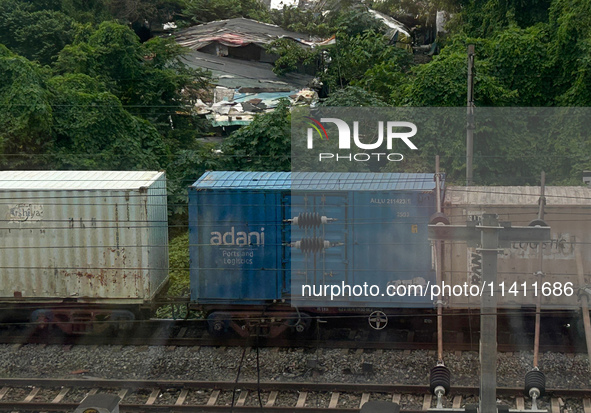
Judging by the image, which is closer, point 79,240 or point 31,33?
point 79,240

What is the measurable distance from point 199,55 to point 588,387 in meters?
18.3

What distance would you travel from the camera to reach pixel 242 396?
895 cm

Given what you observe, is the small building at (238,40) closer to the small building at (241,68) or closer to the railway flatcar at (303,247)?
the small building at (241,68)

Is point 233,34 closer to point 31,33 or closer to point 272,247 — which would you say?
point 31,33

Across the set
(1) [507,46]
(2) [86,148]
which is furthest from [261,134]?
(1) [507,46]

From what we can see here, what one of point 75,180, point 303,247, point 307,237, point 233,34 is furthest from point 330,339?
point 233,34

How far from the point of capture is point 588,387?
888 cm

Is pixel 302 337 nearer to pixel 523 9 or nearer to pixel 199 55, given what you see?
pixel 523 9

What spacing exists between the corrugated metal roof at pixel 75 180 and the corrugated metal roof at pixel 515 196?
4732 mm

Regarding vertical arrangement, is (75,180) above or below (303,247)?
above

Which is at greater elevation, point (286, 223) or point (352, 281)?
point (286, 223)

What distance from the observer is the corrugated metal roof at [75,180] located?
33.9 feet

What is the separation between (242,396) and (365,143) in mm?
7426

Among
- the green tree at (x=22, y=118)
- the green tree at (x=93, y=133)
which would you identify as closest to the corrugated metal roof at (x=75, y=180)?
the green tree at (x=22, y=118)
